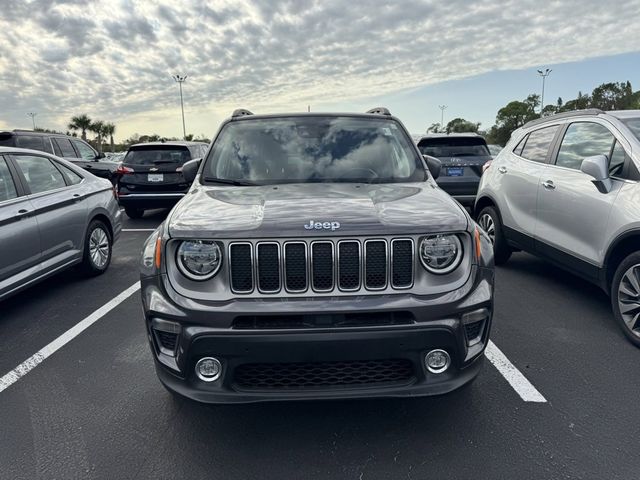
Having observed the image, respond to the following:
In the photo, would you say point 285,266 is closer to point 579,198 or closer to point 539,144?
point 579,198

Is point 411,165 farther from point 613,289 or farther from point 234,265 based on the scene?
point 613,289

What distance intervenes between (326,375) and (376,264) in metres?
0.62

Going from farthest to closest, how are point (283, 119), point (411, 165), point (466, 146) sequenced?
point (466, 146)
point (283, 119)
point (411, 165)

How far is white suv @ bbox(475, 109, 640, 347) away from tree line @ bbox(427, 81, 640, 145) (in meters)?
56.5

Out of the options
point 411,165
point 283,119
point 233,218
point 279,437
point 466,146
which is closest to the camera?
point 233,218

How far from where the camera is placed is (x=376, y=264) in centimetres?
246

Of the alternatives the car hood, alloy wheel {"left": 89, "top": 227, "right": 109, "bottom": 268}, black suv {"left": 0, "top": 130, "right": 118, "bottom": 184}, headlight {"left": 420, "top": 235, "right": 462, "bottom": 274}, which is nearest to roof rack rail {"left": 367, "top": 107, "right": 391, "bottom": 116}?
the car hood

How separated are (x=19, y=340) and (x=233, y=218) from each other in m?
2.94

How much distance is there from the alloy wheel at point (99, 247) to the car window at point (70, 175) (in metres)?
0.66

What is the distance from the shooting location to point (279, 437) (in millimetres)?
2758

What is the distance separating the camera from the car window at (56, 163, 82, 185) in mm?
5770

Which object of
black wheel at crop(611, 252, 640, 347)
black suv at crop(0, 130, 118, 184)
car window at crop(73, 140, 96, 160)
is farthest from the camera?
car window at crop(73, 140, 96, 160)

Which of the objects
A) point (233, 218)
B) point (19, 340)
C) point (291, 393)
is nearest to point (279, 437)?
point (291, 393)

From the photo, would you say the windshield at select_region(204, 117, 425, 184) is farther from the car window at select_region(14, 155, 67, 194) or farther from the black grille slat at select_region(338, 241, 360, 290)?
the car window at select_region(14, 155, 67, 194)
